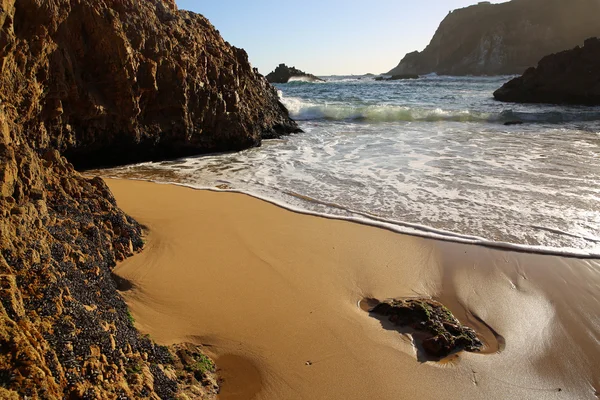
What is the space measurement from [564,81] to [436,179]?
2100cm

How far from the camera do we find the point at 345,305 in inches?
124

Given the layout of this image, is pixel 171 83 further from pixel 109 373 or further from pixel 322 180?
pixel 109 373

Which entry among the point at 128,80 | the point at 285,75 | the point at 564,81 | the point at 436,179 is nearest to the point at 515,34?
the point at 285,75

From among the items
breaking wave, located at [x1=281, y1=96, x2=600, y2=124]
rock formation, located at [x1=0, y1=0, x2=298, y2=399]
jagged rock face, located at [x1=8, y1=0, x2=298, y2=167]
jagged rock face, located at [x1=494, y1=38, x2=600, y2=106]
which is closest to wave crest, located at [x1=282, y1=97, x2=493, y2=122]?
breaking wave, located at [x1=281, y1=96, x2=600, y2=124]

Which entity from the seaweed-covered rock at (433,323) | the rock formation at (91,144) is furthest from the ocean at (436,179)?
the seaweed-covered rock at (433,323)

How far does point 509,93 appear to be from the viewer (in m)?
24.1

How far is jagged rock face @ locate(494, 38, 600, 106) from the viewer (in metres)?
22.0

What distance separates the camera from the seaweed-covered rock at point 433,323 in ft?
8.77

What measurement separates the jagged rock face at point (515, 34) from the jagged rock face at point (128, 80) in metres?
68.9

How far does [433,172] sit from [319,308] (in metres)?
4.69

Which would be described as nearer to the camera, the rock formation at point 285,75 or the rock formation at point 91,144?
the rock formation at point 91,144

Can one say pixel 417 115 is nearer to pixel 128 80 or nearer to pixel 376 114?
pixel 376 114

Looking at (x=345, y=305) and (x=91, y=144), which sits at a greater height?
(x=91, y=144)

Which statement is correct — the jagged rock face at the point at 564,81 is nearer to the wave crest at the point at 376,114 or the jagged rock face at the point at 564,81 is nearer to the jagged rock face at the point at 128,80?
Result: the wave crest at the point at 376,114
